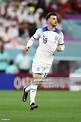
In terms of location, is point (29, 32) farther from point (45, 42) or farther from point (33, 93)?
point (33, 93)

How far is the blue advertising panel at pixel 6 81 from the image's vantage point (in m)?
20.9

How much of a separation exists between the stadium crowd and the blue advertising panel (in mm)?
633

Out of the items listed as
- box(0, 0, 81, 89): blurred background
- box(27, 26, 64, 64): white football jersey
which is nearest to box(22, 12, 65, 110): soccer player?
box(27, 26, 64, 64): white football jersey

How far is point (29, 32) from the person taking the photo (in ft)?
77.4

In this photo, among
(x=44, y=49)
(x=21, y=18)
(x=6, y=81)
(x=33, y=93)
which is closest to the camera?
(x=33, y=93)

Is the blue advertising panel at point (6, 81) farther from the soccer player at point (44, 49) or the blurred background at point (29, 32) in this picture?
the soccer player at point (44, 49)

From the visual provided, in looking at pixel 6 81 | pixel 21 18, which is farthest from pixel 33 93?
A: pixel 21 18

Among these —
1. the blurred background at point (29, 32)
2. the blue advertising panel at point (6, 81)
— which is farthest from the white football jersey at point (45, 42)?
the blue advertising panel at point (6, 81)

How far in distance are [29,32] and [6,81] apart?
3.37 meters

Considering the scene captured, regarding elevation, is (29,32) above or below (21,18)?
below

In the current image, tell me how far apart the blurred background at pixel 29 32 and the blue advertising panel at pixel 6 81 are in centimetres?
26

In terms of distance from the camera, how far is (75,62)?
22.5m

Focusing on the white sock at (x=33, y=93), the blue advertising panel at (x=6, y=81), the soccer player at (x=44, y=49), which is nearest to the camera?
the white sock at (x=33, y=93)

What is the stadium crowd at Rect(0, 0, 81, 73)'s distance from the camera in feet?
73.1
